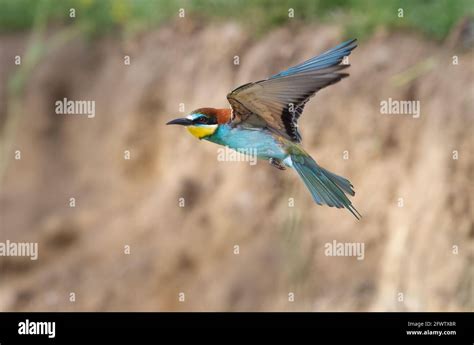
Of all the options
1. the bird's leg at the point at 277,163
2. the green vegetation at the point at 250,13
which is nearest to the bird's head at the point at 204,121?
the bird's leg at the point at 277,163

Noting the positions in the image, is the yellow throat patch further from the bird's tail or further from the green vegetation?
the green vegetation

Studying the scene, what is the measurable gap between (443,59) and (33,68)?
3.41 m

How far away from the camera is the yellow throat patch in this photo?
7.11 ft

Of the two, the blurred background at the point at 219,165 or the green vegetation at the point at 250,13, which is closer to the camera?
the blurred background at the point at 219,165

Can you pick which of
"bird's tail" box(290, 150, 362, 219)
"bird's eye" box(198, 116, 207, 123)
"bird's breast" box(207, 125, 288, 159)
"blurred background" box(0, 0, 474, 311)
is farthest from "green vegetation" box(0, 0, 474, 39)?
"bird's eye" box(198, 116, 207, 123)

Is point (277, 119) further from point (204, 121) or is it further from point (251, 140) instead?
point (204, 121)

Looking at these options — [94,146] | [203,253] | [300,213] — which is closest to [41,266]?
[94,146]

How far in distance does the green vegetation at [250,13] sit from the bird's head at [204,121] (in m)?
2.59

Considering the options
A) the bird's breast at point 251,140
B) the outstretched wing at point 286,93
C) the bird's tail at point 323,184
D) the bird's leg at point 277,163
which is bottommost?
the bird's tail at point 323,184

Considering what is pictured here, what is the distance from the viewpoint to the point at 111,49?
6.73 metres

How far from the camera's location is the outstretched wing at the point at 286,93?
2176mm

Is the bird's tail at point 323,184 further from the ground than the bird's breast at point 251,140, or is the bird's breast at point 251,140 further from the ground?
the bird's breast at point 251,140

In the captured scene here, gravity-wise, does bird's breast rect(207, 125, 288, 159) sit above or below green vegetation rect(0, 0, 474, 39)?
below

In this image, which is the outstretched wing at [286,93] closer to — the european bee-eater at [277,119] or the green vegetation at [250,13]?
the european bee-eater at [277,119]
